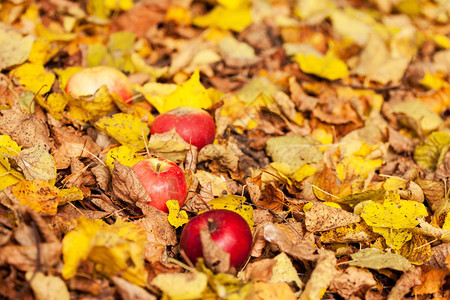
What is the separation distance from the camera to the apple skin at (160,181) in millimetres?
1892

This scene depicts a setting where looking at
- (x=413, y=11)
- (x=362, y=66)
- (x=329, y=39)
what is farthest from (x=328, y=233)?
(x=413, y=11)

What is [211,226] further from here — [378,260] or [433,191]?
[433,191]

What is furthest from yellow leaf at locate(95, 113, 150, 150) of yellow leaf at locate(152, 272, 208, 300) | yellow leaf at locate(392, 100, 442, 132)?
yellow leaf at locate(392, 100, 442, 132)

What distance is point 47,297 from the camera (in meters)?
1.39

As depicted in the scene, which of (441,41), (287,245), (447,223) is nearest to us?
(287,245)

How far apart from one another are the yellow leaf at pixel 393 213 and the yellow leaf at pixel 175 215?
2.70ft

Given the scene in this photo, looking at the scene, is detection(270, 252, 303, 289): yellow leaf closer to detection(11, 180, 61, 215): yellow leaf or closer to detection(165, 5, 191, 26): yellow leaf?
detection(11, 180, 61, 215): yellow leaf

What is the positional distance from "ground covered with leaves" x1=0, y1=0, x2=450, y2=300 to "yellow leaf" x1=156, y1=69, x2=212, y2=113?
1 cm

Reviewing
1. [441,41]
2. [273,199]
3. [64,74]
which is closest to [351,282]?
[273,199]

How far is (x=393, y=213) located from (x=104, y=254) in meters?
1.30

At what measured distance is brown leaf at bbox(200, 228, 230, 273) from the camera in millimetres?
1560

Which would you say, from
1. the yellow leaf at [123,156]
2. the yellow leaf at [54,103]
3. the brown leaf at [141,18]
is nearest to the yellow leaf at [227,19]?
the brown leaf at [141,18]

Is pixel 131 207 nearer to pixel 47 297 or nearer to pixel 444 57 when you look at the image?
pixel 47 297

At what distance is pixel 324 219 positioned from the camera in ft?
6.27
